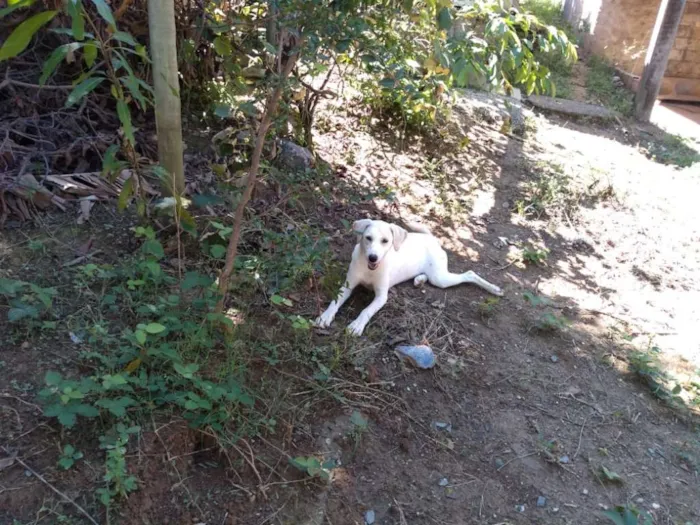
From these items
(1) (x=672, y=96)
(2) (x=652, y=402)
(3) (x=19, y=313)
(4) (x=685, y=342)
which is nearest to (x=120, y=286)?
(3) (x=19, y=313)

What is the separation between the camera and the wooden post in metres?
7.95

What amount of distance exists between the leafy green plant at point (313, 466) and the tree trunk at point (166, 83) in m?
1.36

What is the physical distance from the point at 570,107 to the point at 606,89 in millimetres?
1690

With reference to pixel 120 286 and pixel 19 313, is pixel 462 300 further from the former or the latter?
pixel 19 313

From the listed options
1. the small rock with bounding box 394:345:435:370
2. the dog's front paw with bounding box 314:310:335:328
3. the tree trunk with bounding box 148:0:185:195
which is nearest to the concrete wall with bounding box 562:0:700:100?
the small rock with bounding box 394:345:435:370

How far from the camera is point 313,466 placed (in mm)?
2482

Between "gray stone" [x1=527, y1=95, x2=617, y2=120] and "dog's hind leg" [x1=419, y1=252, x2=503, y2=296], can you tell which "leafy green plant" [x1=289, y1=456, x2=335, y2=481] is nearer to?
"dog's hind leg" [x1=419, y1=252, x2=503, y2=296]

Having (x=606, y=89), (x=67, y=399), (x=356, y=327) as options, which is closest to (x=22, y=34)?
(x=67, y=399)

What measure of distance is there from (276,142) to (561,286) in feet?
8.26

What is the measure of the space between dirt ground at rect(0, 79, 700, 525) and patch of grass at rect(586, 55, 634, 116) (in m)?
3.83

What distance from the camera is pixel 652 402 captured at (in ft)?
11.4

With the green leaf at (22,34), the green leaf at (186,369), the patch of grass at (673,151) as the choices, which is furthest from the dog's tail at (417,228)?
the patch of grass at (673,151)

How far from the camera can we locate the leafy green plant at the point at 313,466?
2.48 meters

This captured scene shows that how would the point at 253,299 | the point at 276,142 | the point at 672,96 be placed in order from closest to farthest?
the point at 253,299
the point at 276,142
the point at 672,96
